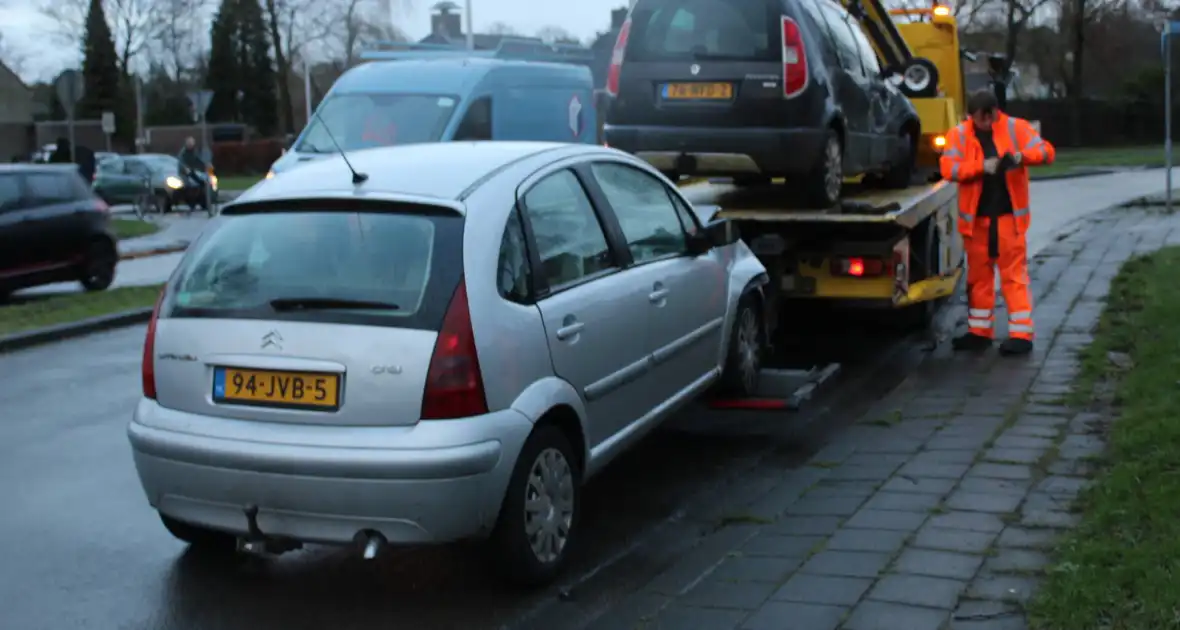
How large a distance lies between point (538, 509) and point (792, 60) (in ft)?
15.9

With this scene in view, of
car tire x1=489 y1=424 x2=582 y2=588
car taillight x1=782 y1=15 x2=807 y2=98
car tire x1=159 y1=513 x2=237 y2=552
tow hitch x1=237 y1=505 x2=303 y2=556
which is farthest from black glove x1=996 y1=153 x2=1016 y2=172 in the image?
tow hitch x1=237 y1=505 x2=303 y2=556

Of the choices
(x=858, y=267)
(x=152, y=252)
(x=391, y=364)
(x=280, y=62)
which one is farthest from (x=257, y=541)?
(x=280, y=62)

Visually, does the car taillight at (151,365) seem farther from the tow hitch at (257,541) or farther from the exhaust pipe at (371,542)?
the exhaust pipe at (371,542)

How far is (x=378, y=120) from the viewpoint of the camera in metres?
15.2

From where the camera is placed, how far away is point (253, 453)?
471 centimetres

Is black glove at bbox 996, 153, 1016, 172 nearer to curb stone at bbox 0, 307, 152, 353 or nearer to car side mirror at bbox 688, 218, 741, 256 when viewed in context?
car side mirror at bbox 688, 218, 741, 256

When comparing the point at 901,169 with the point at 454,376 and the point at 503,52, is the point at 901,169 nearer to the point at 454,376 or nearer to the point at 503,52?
the point at 454,376

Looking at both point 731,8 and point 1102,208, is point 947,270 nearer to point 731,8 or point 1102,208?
point 731,8

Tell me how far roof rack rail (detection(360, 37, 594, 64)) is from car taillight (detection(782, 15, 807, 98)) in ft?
27.6

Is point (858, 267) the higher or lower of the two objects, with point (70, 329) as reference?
higher

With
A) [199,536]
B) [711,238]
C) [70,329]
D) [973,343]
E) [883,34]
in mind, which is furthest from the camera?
[883,34]

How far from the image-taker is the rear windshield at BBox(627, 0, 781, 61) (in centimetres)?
906

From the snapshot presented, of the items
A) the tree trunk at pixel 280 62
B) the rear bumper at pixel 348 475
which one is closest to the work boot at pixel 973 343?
the rear bumper at pixel 348 475

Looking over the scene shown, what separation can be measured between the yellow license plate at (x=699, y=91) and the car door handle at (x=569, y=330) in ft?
13.3
